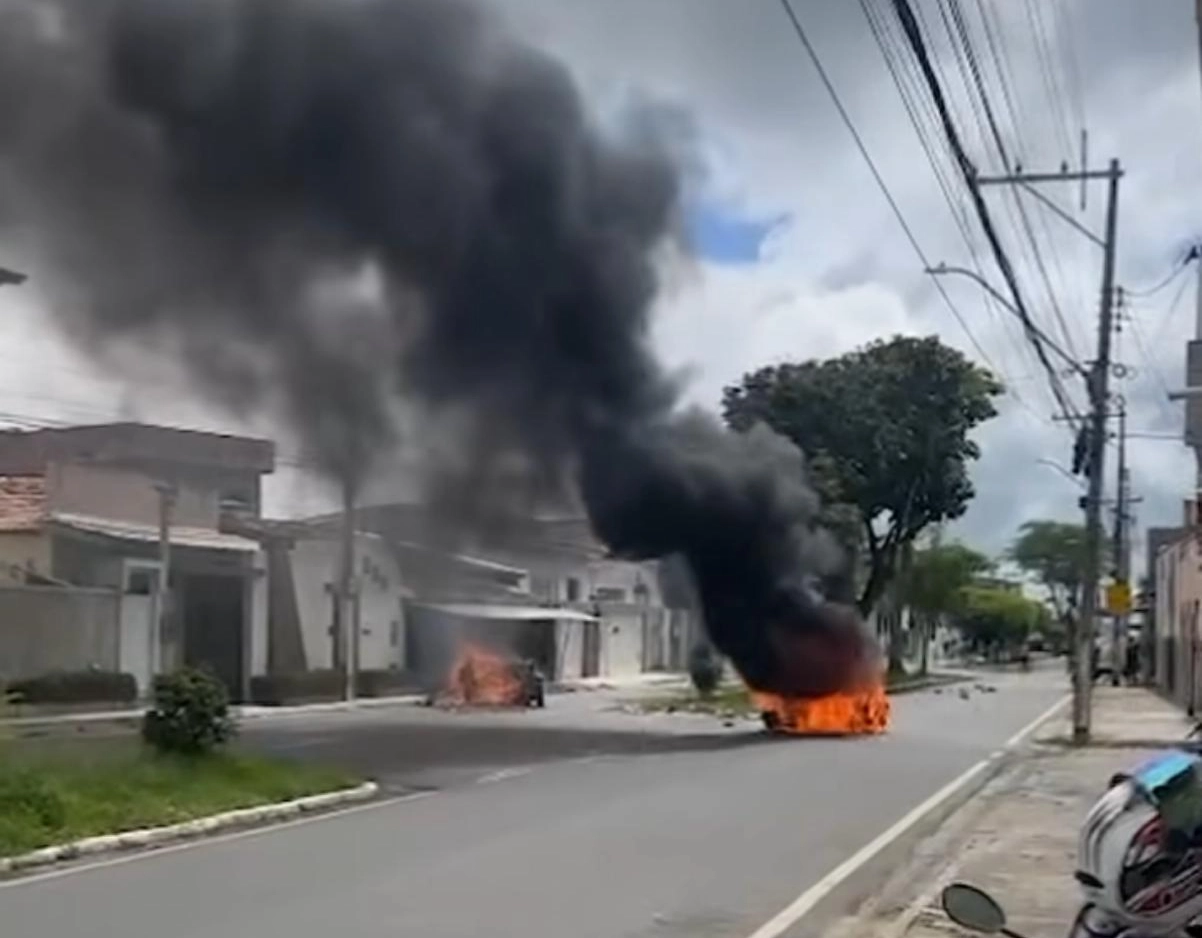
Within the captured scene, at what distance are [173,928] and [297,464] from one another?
22.6m

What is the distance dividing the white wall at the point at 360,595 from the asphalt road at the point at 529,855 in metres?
18.7

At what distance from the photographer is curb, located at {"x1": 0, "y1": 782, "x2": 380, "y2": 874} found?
45.0 feet

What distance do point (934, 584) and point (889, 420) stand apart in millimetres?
37904

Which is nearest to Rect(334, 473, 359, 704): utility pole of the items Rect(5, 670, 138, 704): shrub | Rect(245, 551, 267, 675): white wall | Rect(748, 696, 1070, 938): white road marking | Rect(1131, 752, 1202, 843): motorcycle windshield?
Rect(245, 551, 267, 675): white wall

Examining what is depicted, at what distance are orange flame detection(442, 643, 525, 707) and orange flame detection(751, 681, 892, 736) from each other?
10015mm

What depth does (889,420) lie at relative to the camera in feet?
181

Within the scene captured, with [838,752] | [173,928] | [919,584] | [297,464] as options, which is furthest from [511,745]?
[919,584]

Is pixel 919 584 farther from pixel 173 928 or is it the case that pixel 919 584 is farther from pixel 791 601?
pixel 173 928

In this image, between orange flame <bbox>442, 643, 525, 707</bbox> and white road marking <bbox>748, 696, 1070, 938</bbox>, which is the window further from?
white road marking <bbox>748, 696, 1070, 938</bbox>

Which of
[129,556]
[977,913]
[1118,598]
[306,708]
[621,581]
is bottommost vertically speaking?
[306,708]

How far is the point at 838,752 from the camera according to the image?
28312 millimetres

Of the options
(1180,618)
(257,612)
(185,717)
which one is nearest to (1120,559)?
(1180,618)

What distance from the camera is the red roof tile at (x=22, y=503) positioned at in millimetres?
38500

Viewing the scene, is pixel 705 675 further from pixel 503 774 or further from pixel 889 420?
pixel 503 774
